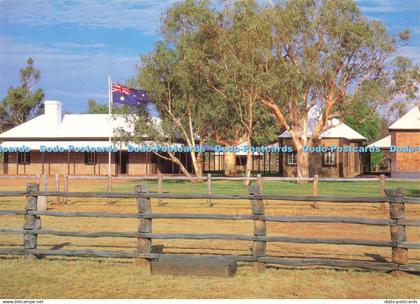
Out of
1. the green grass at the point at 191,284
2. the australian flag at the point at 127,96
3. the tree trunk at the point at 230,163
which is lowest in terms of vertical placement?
the green grass at the point at 191,284

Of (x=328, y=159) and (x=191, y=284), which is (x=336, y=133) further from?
(x=191, y=284)

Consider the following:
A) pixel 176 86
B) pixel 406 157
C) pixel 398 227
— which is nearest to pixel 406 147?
pixel 406 157

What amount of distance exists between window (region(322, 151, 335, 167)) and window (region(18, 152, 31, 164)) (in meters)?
24.6

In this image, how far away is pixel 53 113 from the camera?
50.2 metres

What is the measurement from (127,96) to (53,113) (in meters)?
14.6

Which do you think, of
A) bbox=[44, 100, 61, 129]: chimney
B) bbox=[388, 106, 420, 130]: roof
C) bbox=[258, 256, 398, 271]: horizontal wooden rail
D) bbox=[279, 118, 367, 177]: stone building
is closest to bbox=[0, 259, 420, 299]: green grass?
bbox=[258, 256, 398, 271]: horizontal wooden rail

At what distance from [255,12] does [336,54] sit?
5.74m

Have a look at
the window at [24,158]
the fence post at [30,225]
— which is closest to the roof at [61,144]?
the window at [24,158]

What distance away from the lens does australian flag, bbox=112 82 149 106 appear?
124 ft

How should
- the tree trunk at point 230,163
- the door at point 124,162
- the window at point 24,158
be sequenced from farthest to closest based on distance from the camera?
the tree trunk at point 230,163, the window at point 24,158, the door at point 124,162

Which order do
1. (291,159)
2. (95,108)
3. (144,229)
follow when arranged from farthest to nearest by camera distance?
1. (95,108)
2. (291,159)
3. (144,229)

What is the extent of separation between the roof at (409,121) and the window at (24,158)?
96.4 ft

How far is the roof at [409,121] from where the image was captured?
38938 mm

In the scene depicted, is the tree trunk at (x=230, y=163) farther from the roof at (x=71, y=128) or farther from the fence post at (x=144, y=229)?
the fence post at (x=144, y=229)
